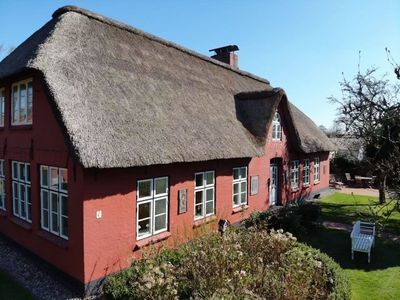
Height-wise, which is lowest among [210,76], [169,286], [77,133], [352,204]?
[352,204]

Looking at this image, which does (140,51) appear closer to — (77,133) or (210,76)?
(210,76)

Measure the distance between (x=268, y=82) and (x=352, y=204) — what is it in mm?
9273

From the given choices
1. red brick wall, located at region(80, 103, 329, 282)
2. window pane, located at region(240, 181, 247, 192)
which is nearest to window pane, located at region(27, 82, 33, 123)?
red brick wall, located at region(80, 103, 329, 282)

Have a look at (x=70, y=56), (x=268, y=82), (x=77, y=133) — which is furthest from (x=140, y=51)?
(x=268, y=82)

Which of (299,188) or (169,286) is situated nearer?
(169,286)

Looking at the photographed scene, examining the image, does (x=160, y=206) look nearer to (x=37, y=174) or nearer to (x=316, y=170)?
(x=37, y=174)

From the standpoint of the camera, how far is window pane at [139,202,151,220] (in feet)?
29.5

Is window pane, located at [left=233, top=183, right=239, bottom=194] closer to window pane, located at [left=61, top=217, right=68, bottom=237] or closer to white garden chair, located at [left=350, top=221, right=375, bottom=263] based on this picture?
white garden chair, located at [left=350, top=221, right=375, bottom=263]

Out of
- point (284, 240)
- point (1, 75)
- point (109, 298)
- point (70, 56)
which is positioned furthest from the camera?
point (1, 75)

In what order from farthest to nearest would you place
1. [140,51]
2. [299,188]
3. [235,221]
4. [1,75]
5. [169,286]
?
1. [299,188]
2. [235,221]
3. [140,51]
4. [1,75]
5. [169,286]

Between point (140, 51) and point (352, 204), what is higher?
point (140, 51)

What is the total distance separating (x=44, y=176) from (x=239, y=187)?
A: 7.31 meters

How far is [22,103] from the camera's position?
10.1m

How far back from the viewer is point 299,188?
18719mm
